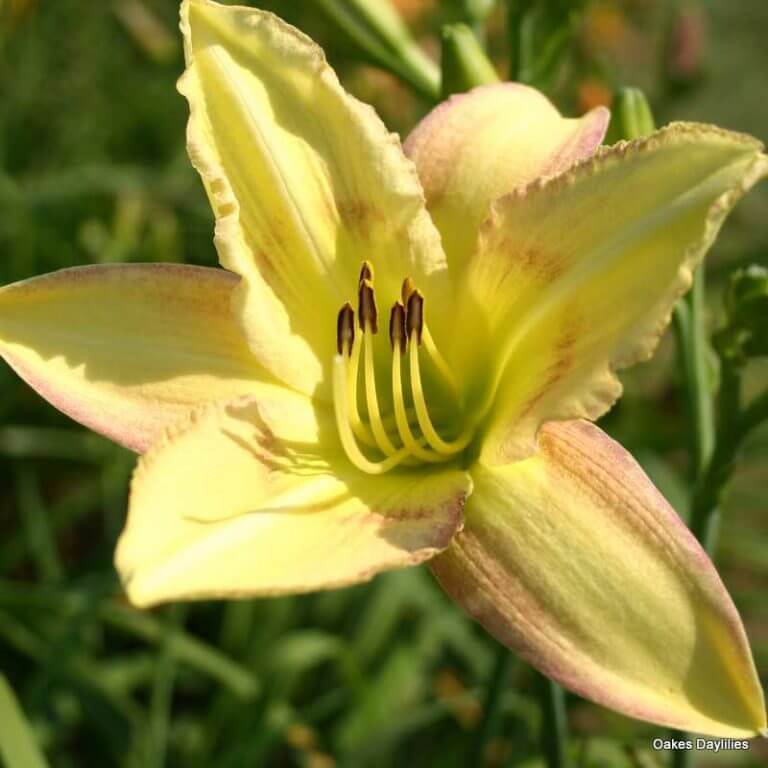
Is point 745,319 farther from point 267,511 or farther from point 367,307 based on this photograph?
point 267,511

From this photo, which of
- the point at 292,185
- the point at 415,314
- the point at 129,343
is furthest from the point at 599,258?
the point at 129,343

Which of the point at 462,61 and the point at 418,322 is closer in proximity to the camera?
the point at 418,322

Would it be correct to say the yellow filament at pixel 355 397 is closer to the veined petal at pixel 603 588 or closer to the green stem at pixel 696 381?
the veined petal at pixel 603 588

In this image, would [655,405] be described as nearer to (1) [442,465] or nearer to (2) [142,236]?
(2) [142,236]

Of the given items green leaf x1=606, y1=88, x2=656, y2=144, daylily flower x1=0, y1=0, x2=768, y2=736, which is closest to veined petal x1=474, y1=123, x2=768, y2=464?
daylily flower x1=0, y1=0, x2=768, y2=736

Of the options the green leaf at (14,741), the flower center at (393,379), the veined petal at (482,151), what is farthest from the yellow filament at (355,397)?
the green leaf at (14,741)

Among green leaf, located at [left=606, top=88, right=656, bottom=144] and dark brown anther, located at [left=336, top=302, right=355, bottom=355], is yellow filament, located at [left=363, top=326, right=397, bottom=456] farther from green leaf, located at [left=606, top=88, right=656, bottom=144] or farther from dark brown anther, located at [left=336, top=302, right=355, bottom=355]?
green leaf, located at [left=606, top=88, right=656, bottom=144]
